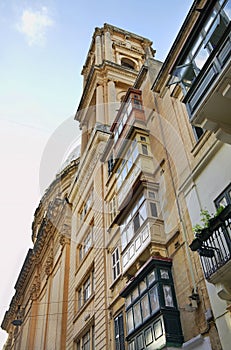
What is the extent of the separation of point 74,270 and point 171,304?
12.7m

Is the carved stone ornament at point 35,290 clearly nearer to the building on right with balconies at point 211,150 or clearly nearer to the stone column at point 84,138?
the stone column at point 84,138

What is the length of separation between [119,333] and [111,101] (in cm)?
2026

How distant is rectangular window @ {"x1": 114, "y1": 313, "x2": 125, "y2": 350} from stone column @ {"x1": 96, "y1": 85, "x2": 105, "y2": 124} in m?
16.7

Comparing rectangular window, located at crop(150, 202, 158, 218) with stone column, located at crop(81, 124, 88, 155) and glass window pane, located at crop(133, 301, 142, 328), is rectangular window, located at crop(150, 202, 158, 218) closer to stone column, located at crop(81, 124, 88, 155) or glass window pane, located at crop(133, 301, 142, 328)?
glass window pane, located at crop(133, 301, 142, 328)

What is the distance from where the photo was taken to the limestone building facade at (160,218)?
8.70m

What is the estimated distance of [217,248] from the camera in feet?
27.1

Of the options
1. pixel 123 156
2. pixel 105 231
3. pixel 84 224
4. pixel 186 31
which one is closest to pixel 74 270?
pixel 84 224

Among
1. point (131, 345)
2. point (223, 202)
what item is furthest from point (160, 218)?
point (131, 345)

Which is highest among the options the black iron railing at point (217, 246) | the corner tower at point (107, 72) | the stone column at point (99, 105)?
the corner tower at point (107, 72)

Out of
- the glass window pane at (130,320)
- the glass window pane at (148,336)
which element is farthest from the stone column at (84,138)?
the glass window pane at (148,336)

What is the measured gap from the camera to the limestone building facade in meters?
8.70

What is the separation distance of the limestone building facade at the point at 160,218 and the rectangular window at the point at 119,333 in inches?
1.4

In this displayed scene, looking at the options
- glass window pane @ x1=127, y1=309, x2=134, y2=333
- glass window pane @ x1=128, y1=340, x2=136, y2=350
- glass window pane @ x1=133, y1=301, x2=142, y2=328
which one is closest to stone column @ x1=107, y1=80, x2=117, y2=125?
glass window pane @ x1=127, y1=309, x2=134, y2=333

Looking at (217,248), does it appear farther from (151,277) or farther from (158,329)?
(151,277)
